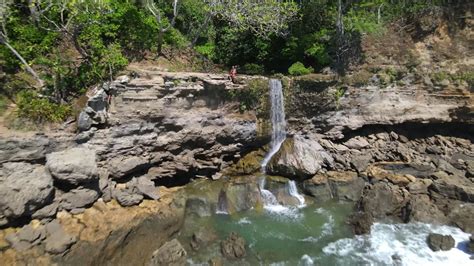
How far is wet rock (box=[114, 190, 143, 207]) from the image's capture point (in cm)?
1326

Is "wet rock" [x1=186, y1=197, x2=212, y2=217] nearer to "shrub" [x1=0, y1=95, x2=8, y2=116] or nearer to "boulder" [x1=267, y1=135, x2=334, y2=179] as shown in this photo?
"boulder" [x1=267, y1=135, x2=334, y2=179]

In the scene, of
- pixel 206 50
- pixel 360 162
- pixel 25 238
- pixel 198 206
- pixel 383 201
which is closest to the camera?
pixel 25 238

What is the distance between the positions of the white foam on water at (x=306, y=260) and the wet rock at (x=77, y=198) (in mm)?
8158

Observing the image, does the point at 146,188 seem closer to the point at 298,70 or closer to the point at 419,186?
the point at 298,70

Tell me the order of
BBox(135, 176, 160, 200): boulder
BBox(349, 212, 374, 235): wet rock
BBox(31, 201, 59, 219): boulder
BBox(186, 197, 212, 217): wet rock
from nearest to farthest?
BBox(31, 201, 59, 219): boulder, BBox(349, 212, 374, 235): wet rock, BBox(135, 176, 160, 200): boulder, BBox(186, 197, 212, 217): wet rock

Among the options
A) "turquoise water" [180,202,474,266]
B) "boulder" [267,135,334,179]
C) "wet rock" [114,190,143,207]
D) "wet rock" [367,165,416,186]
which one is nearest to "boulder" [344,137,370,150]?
"wet rock" [367,165,416,186]

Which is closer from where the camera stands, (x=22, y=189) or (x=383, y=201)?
(x=22, y=189)

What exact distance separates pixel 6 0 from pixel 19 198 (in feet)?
30.4

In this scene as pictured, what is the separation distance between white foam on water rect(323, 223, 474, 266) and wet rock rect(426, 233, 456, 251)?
14cm

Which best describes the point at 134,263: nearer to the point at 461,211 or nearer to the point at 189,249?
A: the point at 189,249

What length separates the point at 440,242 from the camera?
1223cm

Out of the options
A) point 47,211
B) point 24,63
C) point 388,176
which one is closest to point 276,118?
point 388,176

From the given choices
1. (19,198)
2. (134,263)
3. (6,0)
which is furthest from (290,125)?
(6,0)

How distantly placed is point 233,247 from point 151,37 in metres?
13.1
